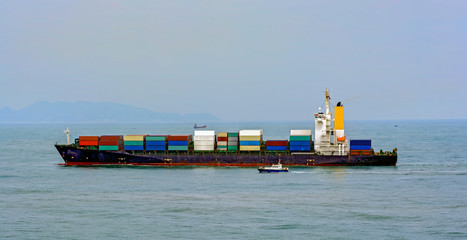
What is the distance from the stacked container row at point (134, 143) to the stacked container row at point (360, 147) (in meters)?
36.2

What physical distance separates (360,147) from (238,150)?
68.1 feet

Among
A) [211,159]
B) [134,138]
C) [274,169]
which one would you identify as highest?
[134,138]

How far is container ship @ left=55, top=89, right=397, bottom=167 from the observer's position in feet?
311

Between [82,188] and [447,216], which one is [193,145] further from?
[447,216]

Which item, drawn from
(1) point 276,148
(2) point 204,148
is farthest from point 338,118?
(2) point 204,148

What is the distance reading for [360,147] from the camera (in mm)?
95750

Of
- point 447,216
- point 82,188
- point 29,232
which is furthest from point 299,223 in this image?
point 82,188

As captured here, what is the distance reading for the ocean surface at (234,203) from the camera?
166ft

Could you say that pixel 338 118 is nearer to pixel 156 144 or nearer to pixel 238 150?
pixel 238 150

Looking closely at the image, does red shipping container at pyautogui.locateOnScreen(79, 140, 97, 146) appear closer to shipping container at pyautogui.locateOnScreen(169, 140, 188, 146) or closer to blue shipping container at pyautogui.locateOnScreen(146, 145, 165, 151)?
blue shipping container at pyautogui.locateOnScreen(146, 145, 165, 151)

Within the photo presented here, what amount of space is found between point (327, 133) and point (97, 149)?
40453 mm

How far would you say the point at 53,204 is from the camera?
6256 centimetres

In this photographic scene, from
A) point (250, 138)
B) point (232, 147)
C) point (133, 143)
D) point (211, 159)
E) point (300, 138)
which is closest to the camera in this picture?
point (300, 138)

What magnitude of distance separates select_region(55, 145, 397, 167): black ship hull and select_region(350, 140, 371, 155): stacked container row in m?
1.49
